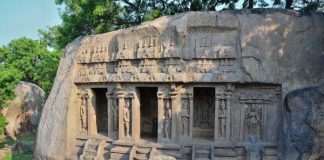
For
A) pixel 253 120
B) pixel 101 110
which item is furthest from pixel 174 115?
pixel 101 110

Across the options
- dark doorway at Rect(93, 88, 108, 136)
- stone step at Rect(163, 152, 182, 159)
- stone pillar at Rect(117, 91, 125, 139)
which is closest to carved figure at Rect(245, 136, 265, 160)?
stone step at Rect(163, 152, 182, 159)

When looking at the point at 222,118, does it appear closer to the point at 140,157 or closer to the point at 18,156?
the point at 140,157

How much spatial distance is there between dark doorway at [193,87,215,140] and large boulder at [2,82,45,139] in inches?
549

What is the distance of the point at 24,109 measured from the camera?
2211 centimetres

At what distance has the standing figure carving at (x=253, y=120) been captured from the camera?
991cm

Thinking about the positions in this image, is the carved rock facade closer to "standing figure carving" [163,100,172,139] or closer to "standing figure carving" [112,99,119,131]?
"standing figure carving" [163,100,172,139]

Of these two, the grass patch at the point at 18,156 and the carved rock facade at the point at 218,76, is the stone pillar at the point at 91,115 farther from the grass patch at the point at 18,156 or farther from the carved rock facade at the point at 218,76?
the grass patch at the point at 18,156

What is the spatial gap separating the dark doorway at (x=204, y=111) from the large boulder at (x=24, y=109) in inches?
549

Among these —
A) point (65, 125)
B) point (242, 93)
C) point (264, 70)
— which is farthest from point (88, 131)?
point (264, 70)

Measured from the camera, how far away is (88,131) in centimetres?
1222

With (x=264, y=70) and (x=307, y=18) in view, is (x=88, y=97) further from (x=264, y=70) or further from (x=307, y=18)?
(x=307, y=18)

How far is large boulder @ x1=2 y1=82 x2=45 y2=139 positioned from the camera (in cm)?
2125

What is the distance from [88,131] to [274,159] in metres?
6.40

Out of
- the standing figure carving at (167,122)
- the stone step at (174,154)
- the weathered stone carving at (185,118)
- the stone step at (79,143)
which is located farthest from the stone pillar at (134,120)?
the stone step at (79,143)
